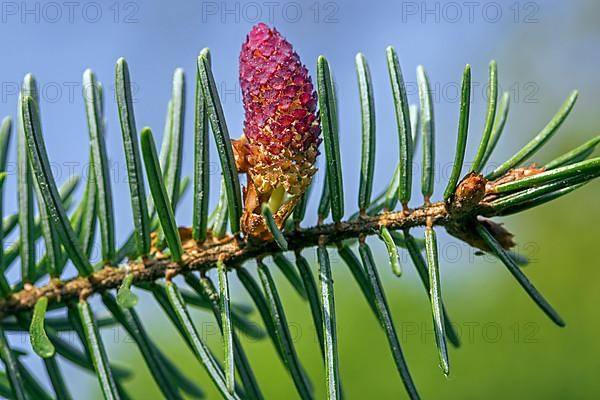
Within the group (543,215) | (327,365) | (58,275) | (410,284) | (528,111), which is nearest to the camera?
(327,365)

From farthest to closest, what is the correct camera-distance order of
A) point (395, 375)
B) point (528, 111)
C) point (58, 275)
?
point (528, 111) < point (395, 375) < point (58, 275)

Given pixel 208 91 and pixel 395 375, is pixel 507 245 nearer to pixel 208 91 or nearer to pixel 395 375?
pixel 208 91

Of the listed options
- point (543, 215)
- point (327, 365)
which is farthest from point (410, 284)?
point (327, 365)

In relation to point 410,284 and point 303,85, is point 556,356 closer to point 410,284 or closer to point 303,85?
point 410,284

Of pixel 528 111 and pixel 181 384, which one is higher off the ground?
pixel 528 111

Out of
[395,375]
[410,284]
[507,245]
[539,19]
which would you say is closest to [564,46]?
[539,19]

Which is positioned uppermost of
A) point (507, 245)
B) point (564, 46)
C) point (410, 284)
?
point (564, 46)

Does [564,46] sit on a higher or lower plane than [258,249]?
higher

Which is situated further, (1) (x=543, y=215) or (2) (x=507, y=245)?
(1) (x=543, y=215)

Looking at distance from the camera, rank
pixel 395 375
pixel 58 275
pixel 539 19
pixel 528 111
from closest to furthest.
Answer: pixel 58 275, pixel 395 375, pixel 528 111, pixel 539 19
